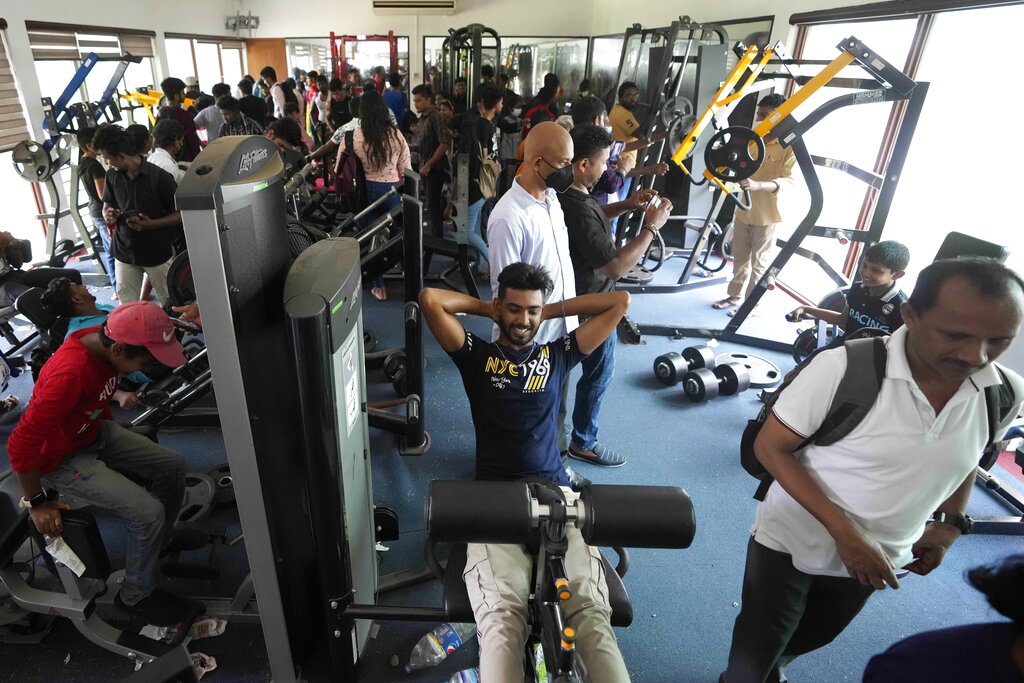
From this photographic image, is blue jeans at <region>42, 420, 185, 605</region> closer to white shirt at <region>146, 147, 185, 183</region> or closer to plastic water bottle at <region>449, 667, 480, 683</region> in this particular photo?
plastic water bottle at <region>449, 667, 480, 683</region>

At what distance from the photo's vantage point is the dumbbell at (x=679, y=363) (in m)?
3.79

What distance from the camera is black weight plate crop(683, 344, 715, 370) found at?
385 centimetres

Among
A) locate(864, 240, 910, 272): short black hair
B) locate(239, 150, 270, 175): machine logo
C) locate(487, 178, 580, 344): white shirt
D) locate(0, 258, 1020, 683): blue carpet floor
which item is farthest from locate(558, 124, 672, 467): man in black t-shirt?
locate(239, 150, 270, 175): machine logo

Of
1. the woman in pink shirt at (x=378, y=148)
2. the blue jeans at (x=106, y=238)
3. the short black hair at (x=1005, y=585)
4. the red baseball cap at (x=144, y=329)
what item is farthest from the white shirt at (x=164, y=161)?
the short black hair at (x=1005, y=585)

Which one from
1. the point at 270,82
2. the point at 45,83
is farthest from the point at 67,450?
the point at 270,82

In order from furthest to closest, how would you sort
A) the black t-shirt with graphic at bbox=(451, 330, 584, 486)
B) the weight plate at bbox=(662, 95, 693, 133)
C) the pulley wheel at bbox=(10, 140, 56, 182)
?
the weight plate at bbox=(662, 95, 693, 133) → the pulley wheel at bbox=(10, 140, 56, 182) → the black t-shirt with graphic at bbox=(451, 330, 584, 486)

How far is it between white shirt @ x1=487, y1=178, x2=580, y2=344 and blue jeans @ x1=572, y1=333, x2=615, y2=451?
32 centimetres

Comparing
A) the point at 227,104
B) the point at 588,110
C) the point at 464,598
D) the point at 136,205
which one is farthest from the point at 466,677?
the point at 227,104

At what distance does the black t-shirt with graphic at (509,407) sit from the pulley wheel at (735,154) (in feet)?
8.81

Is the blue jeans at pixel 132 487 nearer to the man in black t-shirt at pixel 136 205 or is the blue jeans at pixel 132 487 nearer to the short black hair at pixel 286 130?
the man in black t-shirt at pixel 136 205

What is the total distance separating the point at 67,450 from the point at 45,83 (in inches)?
247

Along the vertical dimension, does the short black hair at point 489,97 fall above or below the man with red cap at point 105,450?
above

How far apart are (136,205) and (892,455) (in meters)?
3.82

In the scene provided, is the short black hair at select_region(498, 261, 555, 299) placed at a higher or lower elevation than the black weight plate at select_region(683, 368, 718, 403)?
higher
